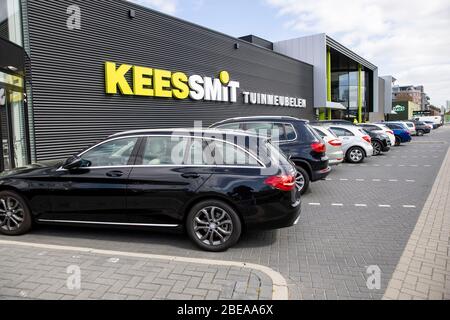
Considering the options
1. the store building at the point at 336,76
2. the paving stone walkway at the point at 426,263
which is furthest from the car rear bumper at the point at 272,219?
the store building at the point at 336,76

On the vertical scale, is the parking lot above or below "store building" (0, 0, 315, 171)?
below

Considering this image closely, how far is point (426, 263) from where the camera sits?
421 cm


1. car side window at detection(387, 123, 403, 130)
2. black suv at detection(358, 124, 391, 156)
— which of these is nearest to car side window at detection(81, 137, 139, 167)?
black suv at detection(358, 124, 391, 156)

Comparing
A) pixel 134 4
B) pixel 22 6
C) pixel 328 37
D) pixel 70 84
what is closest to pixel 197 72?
pixel 134 4

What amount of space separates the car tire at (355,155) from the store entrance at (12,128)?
11174 mm

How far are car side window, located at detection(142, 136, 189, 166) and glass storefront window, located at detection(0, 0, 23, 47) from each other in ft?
21.6

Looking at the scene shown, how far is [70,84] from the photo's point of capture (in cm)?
1084

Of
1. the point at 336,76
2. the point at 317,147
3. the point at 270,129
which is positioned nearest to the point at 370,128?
the point at 317,147

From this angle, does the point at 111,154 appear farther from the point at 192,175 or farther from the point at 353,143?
the point at 353,143

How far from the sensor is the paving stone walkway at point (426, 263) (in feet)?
11.6

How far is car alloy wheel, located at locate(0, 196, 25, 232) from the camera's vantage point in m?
5.20

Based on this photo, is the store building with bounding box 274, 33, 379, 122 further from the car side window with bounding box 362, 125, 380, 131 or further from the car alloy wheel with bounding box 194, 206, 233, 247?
the car alloy wheel with bounding box 194, 206, 233, 247

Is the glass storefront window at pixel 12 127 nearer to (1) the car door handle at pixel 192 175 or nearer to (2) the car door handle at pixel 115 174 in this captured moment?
(2) the car door handle at pixel 115 174

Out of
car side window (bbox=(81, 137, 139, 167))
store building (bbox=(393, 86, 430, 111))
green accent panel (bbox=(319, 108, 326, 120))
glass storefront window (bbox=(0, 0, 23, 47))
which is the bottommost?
car side window (bbox=(81, 137, 139, 167))
